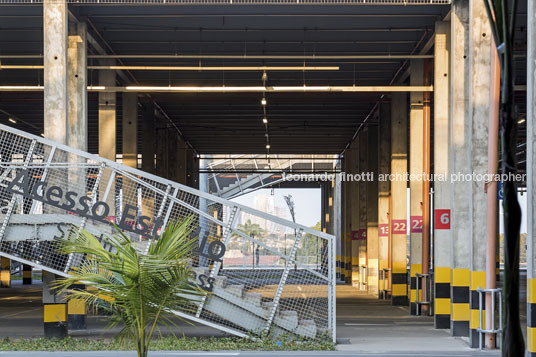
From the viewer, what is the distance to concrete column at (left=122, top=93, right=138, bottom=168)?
26.4 metres

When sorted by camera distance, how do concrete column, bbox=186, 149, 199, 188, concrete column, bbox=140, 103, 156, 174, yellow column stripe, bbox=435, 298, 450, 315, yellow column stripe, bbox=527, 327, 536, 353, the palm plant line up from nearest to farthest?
the palm plant < yellow column stripe, bbox=527, 327, 536, 353 < yellow column stripe, bbox=435, 298, 450, 315 < concrete column, bbox=140, 103, 156, 174 < concrete column, bbox=186, 149, 199, 188

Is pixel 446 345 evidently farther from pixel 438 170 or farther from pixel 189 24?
pixel 189 24

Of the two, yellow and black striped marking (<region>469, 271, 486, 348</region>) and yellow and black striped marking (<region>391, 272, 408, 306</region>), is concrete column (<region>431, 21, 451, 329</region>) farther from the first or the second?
yellow and black striped marking (<region>391, 272, 408, 306</region>)

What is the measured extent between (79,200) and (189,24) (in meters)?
7.50

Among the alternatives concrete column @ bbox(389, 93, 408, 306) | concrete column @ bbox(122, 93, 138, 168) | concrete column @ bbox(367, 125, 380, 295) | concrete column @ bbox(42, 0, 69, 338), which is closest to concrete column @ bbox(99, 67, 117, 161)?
concrete column @ bbox(122, 93, 138, 168)

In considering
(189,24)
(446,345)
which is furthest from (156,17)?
(446,345)

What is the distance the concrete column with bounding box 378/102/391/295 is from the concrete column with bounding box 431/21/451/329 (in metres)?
10.9

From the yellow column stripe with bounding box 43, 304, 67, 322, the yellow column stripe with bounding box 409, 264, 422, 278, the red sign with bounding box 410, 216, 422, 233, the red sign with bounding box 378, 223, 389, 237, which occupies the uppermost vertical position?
the red sign with bounding box 410, 216, 422, 233

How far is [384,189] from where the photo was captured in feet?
99.3

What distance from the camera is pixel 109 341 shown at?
49.9ft

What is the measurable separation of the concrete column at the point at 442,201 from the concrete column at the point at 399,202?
678 centimetres

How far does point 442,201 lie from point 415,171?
4.17 meters

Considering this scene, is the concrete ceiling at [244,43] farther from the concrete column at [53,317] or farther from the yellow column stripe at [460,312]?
A: the yellow column stripe at [460,312]

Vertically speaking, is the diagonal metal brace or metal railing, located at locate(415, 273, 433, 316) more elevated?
the diagonal metal brace
